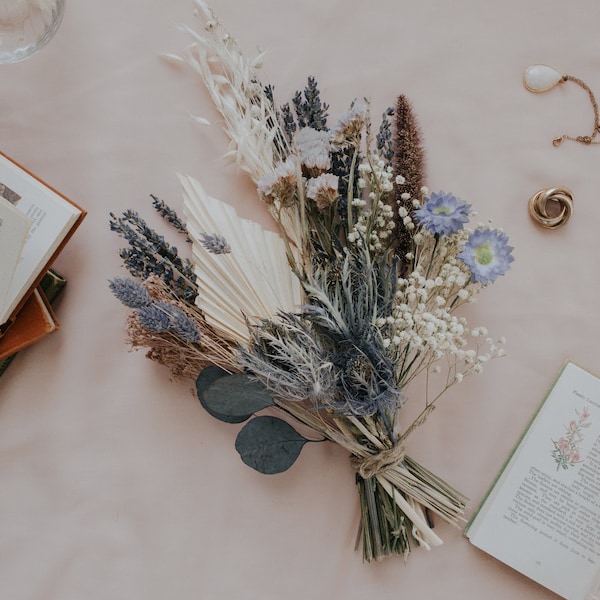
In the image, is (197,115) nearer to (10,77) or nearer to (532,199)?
(10,77)

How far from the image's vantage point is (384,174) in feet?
3.10

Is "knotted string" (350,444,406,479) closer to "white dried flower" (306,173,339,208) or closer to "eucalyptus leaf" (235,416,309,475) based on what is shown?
"eucalyptus leaf" (235,416,309,475)

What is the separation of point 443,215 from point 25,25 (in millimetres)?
824

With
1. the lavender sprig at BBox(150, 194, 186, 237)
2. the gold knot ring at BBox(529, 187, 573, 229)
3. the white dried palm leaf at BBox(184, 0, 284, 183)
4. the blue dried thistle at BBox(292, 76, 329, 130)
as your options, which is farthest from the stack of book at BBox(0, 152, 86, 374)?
the gold knot ring at BBox(529, 187, 573, 229)

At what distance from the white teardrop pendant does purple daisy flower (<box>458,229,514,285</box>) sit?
369 mm

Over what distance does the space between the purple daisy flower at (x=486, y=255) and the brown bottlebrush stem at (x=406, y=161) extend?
140mm

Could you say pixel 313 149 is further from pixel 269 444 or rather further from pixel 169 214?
pixel 269 444

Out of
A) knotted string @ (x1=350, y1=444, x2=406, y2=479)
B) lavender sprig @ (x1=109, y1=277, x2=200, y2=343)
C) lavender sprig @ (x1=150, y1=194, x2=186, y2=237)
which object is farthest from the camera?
lavender sprig @ (x1=150, y1=194, x2=186, y2=237)

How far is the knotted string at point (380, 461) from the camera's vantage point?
37.9 inches

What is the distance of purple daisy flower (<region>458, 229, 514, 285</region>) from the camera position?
0.89 metres

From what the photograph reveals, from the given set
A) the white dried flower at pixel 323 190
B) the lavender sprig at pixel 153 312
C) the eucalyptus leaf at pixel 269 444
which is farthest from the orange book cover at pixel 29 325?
the white dried flower at pixel 323 190

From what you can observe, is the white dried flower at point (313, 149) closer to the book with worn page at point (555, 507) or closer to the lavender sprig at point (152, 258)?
the lavender sprig at point (152, 258)

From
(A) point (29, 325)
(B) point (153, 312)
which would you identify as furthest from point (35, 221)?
(B) point (153, 312)

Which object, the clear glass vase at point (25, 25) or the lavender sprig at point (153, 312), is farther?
the clear glass vase at point (25, 25)
